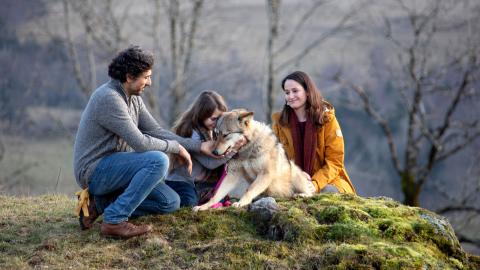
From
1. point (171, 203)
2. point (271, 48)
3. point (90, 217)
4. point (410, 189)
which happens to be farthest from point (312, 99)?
point (271, 48)

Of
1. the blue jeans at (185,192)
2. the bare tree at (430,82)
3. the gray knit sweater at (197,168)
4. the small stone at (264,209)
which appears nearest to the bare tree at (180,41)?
the bare tree at (430,82)

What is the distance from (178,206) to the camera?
19.4ft

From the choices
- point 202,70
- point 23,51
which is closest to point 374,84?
point 202,70

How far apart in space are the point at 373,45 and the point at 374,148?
16.5 feet

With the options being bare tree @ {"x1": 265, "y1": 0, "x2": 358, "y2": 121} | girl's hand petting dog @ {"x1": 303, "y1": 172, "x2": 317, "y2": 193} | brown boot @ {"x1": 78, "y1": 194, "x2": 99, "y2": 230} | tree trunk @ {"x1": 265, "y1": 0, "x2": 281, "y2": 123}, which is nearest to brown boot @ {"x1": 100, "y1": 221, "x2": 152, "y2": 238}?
brown boot @ {"x1": 78, "y1": 194, "x2": 99, "y2": 230}

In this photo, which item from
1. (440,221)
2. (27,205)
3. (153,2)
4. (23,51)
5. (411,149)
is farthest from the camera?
(23,51)

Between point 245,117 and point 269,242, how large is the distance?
148 cm

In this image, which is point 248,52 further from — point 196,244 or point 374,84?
point 196,244

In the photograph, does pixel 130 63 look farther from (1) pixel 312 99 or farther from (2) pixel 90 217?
(1) pixel 312 99

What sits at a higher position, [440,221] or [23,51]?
[23,51]

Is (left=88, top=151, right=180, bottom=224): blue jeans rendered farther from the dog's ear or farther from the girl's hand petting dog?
the girl's hand petting dog

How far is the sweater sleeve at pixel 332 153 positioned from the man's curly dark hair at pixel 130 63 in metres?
2.53

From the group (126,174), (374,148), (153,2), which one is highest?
(153,2)

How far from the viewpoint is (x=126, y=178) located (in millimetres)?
5367
